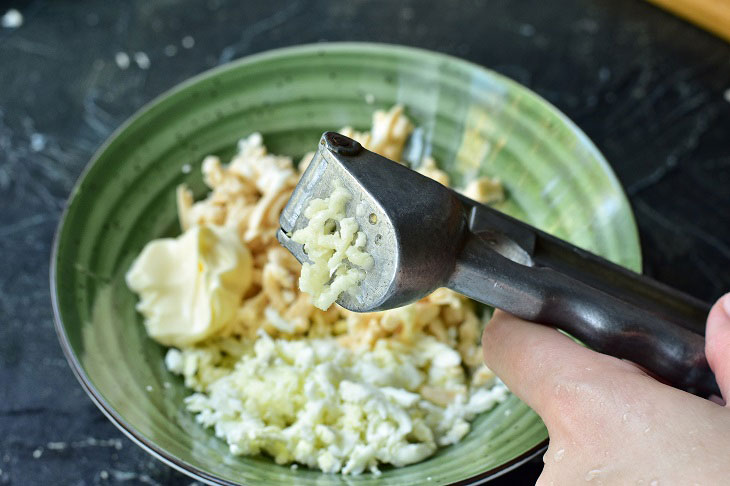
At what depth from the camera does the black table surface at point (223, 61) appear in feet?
3.58

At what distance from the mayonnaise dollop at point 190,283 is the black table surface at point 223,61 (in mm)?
210

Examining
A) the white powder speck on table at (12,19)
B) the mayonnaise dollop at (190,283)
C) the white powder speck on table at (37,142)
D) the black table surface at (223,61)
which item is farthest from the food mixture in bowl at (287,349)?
the white powder speck on table at (12,19)

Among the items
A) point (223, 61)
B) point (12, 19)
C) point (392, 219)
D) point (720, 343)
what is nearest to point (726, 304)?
point (720, 343)

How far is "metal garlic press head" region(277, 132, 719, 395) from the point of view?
0.65m

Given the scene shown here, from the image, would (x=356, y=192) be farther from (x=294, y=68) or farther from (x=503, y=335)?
(x=294, y=68)

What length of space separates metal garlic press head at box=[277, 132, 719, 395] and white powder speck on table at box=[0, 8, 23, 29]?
1.29 meters

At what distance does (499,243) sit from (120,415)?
51 centimetres

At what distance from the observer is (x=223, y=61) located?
61.6 inches

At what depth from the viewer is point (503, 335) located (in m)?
0.79

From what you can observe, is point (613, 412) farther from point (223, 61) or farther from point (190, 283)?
point (223, 61)

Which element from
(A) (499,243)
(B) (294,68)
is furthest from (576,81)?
(A) (499,243)

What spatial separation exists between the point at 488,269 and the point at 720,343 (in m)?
0.28

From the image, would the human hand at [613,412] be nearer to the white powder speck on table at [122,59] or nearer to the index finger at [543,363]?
the index finger at [543,363]

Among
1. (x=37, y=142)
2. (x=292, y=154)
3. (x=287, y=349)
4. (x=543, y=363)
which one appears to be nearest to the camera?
(x=543, y=363)
